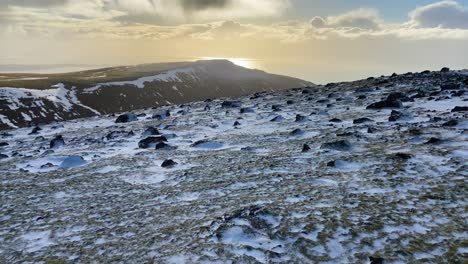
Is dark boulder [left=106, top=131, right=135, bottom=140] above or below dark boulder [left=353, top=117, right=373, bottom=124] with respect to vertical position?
below

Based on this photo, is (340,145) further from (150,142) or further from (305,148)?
(150,142)

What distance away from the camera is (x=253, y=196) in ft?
37.8

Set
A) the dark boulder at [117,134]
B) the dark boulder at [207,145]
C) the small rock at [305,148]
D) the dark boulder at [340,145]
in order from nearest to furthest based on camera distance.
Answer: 1. the dark boulder at [340,145]
2. the small rock at [305,148]
3. the dark boulder at [207,145]
4. the dark boulder at [117,134]

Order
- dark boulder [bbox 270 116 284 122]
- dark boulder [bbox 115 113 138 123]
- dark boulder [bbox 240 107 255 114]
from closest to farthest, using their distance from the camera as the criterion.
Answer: dark boulder [bbox 270 116 284 122]
dark boulder [bbox 240 107 255 114]
dark boulder [bbox 115 113 138 123]

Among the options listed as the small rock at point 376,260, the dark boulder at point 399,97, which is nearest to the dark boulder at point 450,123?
the dark boulder at point 399,97

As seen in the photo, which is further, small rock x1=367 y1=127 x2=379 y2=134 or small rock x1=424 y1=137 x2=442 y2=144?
small rock x1=367 y1=127 x2=379 y2=134

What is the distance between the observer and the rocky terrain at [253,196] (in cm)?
823

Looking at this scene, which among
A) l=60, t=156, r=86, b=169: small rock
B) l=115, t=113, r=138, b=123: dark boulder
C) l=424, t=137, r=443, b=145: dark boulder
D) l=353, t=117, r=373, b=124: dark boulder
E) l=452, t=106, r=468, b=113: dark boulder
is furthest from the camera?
l=115, t=113, r=138, b=123: dark boulder

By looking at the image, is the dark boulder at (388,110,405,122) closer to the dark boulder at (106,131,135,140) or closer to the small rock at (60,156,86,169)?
the dark boulder at (106,131,135,140)

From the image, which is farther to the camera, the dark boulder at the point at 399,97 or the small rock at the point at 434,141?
the dark boulder at the point at 399,97

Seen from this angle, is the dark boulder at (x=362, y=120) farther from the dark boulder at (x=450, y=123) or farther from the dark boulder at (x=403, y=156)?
the dark boulder at (x=403, y=156)

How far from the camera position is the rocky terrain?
823 centimetres

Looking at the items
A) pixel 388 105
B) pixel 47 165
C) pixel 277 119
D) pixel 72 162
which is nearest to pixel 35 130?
pixel 47 165

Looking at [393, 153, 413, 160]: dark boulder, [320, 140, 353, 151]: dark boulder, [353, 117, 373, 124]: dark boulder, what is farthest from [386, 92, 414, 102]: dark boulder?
[393, 153, 413, 160]: dark boulder
